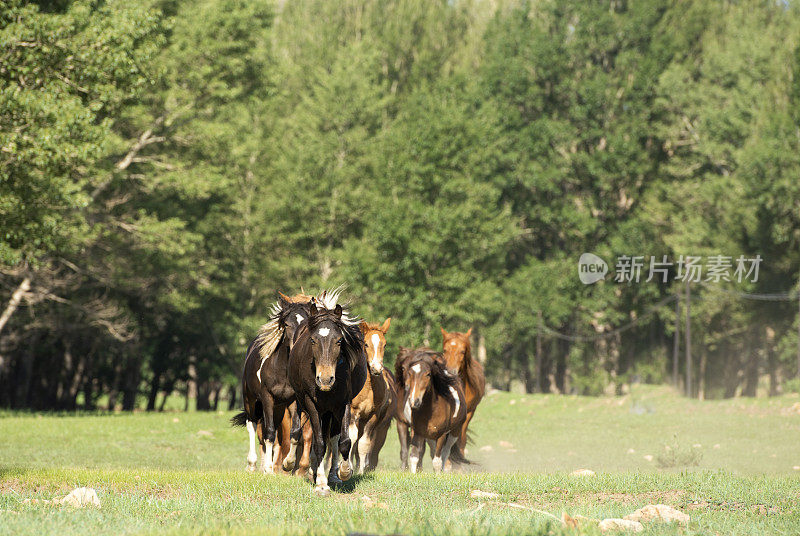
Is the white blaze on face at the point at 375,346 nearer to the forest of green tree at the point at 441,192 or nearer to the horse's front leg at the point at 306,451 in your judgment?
the horse's front leg at the point at 306,451

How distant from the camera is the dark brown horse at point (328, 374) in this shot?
501 inches

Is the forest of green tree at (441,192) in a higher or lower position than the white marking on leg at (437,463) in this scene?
higher

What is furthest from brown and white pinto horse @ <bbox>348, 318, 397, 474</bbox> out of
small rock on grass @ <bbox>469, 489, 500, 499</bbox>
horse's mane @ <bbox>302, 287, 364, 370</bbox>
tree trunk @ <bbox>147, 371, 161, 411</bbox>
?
tree trunk @ <bbox>147, 371, 161, 411</bbox>

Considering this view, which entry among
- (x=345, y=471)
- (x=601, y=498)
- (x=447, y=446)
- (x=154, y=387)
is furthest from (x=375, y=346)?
(x=154, y=387)

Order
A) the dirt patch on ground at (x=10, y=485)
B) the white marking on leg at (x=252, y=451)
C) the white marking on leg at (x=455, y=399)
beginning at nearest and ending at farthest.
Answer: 1. the dirt patch on ground at (x=10, y=485)
2. the white marking on leg at (x=252, y=451)
3. the white marking on leg at (x=455, y=399)

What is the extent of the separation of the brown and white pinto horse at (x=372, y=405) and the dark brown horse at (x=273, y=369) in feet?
3.64

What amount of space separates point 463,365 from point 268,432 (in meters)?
5.75

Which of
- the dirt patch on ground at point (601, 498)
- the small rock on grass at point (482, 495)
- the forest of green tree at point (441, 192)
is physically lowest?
the small rock on grass at point (482, 495)

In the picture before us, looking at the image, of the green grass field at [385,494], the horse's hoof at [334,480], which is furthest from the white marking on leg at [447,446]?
the horse's hoof at [334,480]

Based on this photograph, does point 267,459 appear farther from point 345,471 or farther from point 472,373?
point 472,373

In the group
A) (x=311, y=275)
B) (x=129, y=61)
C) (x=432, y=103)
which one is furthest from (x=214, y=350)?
(x=129, y=61)

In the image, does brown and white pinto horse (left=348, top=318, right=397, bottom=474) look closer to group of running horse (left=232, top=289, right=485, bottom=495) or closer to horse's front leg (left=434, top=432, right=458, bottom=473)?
group of running horse (left=232, top=289, right=485, bottom=495)

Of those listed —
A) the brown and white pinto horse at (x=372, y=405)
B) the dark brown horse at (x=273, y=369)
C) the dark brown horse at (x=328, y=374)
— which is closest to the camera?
the dark brown horse at (x=328, y=374)

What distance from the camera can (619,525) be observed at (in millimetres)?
10094
